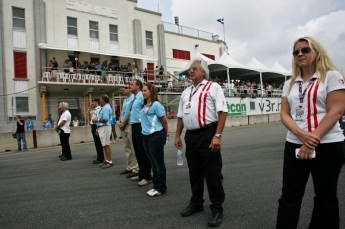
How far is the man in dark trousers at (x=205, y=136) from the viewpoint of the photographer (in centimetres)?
313

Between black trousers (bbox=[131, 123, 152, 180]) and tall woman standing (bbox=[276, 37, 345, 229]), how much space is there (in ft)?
9.96

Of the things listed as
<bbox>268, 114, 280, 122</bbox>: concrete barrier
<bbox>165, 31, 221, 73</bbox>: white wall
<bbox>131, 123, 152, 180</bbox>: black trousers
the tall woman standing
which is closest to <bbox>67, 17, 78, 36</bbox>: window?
<bbox>165, 31, 221, 73</bbox>: white wall

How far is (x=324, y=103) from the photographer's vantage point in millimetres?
2205

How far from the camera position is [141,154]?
502 cm

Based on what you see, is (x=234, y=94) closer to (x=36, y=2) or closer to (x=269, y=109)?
(x=269, y=109)

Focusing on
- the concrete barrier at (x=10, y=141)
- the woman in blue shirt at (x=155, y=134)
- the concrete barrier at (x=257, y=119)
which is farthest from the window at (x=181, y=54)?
the woman in blue shirt at (x=155, y=134)

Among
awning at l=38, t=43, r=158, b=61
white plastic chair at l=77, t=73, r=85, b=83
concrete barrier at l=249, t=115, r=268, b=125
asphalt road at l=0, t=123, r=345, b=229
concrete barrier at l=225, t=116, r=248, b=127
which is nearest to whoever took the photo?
asphalt road at l=0, t=123, r=345, b=229

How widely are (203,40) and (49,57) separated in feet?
58.4

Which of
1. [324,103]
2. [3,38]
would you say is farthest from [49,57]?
[324,103]

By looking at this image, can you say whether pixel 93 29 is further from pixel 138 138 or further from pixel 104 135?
pixel 138 138

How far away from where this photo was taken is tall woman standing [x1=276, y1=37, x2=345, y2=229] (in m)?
2.15

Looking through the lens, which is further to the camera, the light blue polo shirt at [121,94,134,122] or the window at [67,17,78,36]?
the window at [67,17,78,36]

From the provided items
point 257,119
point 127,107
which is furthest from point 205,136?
point 257,119

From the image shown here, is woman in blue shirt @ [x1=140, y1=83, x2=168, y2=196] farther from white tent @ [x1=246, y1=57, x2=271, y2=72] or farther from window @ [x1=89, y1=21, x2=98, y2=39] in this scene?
white tent @ [x1=246, y1=57, x2=271, y2=72]
